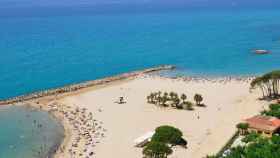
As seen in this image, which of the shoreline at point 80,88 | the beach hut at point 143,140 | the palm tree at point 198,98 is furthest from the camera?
the shoreline at point 80,88

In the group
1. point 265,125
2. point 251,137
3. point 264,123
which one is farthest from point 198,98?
point 251,137

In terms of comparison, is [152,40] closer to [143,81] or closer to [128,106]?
[143,81]

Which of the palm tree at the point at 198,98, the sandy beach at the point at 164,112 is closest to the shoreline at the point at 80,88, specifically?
the sandy beach at the point at 164,112

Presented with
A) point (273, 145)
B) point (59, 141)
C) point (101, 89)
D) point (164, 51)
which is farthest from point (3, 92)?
point (273, 145)

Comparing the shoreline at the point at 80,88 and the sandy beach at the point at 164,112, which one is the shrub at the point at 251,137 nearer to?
the sandy beach at the point at 164,112

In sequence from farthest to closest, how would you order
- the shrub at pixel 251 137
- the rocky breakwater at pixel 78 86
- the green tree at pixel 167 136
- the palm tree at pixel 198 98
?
the rocky breakwater at pixel 78 86, the palm tree at pixel 198 98, the green tree at pixel 167 136, the shrub at pixel 251 137

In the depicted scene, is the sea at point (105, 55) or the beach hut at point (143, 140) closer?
the beach hut at point (143, 140)

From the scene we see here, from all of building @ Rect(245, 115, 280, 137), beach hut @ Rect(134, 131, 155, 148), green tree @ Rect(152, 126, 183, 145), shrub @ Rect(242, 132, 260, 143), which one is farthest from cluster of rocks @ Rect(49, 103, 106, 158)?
building @ Rect(245, 115, 280, 137)
